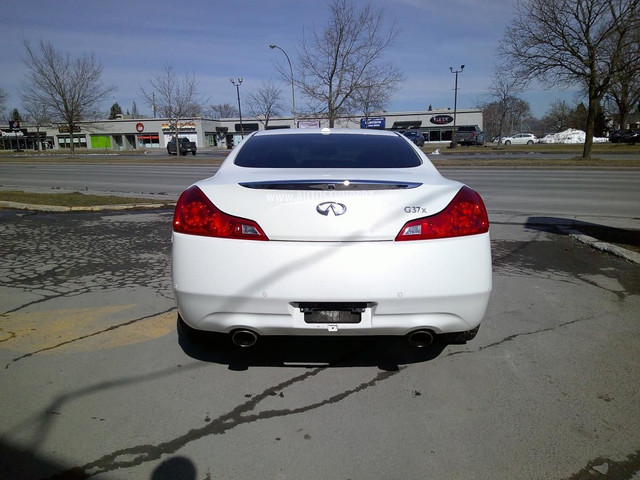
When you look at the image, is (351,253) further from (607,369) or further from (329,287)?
(607,369)

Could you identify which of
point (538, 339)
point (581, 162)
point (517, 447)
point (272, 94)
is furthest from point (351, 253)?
point (272, 94)

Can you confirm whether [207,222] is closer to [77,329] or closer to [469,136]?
[77,329]

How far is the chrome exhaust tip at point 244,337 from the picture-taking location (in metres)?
2.66

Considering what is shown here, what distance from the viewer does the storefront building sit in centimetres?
6788

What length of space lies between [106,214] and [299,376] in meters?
7.71

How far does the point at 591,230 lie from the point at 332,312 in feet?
22.0

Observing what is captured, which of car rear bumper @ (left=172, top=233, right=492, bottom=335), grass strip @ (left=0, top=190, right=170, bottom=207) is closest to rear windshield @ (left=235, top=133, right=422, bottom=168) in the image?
car rear bumper @ (left=172, top=233, right=492, bottom=335)

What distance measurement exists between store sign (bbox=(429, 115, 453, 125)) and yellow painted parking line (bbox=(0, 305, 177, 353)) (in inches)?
2718

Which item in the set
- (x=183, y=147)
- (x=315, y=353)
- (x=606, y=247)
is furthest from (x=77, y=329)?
(x=183, y=147)

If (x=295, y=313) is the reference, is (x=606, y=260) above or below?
below

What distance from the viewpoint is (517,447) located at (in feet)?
7.63

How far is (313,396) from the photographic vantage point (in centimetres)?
277

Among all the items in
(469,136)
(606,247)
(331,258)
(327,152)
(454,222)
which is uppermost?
(469,136)

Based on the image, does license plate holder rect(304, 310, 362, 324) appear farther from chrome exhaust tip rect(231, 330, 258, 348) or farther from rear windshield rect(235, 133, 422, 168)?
rear windshield rect(235, 133, 422, 168)
